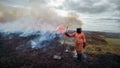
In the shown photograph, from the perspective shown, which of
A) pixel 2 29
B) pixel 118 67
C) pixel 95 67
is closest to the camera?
pixel 95 67

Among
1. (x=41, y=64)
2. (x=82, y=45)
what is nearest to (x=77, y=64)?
(x=82, y=45)

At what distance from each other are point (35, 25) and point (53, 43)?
7.13m

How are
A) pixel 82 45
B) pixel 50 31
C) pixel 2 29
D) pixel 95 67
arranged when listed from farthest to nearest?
pixel 2 29 < pixel 50 31 < pixel 95 67 < pixel 82 45

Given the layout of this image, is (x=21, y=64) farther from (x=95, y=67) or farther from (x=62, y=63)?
(x=95, y=67)

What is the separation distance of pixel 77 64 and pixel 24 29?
633 inches

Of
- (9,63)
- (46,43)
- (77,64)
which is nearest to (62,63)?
(77,64)

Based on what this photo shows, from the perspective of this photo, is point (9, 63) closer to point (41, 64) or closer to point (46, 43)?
point (41, 64)

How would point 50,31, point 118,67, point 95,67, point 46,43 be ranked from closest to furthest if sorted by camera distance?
point 95,67 → point 118,67 → point 46,43 → point 50,31

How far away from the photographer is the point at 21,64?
9.48 metres

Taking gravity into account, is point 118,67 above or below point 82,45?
below

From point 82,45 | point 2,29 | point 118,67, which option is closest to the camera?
point 82,45

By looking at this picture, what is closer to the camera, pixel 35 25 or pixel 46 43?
pixel 46 43

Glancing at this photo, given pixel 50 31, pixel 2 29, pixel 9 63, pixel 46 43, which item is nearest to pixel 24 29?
pixel 2 29

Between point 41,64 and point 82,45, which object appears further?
point 41,64
